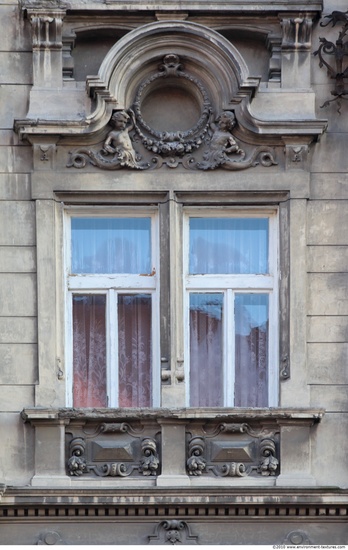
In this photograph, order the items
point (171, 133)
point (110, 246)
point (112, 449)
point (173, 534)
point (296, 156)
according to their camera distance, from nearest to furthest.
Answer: point (173, 534) < point (112, 449) < point (296, 156) < point (171, 133) < point (110, 246)

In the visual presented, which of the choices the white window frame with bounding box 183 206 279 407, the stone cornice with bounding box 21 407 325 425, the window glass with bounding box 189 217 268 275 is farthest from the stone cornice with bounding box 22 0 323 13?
the stone cornice with bounding box 21 407 325 425

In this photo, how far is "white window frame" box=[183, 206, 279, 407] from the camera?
19.8 m

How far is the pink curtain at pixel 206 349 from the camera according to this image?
64.9 feet

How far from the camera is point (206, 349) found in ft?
65.2

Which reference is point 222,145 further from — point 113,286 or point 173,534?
point 173,534

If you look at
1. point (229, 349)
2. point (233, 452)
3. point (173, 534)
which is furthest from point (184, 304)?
point (173, 534)

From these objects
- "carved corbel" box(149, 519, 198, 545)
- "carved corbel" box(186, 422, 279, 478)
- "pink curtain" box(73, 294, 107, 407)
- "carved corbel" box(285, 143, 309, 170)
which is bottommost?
"carved corbel" box(149, 519, 198, 545)

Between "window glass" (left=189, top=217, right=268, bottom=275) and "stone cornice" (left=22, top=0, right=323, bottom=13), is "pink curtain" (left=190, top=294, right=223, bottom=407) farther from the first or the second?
"stone cornice" (left=22, top=0, right=323, bottom=13)

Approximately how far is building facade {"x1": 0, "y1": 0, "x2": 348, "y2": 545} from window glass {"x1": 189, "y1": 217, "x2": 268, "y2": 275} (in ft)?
0.06

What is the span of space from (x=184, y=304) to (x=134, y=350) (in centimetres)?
65

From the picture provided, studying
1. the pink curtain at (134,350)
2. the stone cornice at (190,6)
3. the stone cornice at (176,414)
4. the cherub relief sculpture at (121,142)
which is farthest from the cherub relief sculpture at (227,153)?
the stone cornice at (176,414)

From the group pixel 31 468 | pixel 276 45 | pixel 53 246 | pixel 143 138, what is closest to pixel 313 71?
pixel 276 45

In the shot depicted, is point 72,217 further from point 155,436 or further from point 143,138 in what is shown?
point 155,436

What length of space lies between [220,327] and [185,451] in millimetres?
1333
